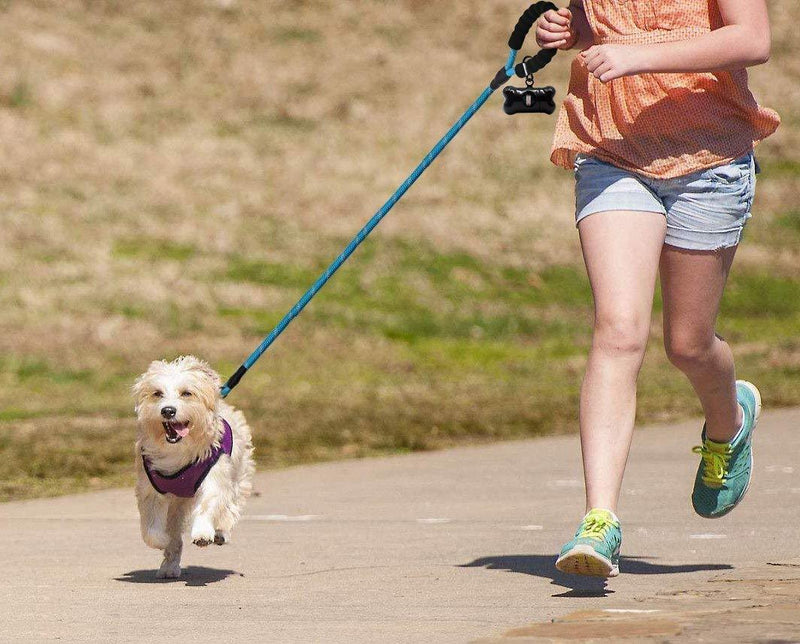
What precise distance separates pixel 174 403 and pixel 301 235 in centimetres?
1664

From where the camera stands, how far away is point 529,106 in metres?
6.39

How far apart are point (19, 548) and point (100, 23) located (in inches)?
929

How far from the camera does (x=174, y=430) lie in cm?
657

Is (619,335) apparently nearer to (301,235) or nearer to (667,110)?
(667,110)

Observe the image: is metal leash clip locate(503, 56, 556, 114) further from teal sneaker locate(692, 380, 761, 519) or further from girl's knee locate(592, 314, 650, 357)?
teal sneaker locate(692, 380, 761, 519)

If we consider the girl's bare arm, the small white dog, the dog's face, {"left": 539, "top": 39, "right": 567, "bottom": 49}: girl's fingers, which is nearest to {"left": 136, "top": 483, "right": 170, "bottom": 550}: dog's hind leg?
the small white dog

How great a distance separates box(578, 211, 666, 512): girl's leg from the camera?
566 cm

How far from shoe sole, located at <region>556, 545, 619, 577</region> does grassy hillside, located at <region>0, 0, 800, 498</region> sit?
5.14m

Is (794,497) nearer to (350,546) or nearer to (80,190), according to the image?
(350,546)

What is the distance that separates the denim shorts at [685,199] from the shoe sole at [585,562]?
3.85ft

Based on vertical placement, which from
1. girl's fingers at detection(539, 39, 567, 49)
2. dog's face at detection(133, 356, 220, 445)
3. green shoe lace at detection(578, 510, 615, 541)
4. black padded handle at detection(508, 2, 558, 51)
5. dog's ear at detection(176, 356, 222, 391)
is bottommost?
green shoe lace at detection(578, 510, 615, 541)

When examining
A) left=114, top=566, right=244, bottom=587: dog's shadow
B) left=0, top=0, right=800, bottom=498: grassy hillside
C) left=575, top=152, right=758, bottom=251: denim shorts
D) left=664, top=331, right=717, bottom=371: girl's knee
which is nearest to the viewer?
left=575, top=152, right=758, bottom=251: denim shorts

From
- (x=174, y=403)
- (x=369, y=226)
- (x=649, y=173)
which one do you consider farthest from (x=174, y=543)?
(x=649, y=173)

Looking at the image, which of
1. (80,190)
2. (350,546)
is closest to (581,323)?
(80,190)
